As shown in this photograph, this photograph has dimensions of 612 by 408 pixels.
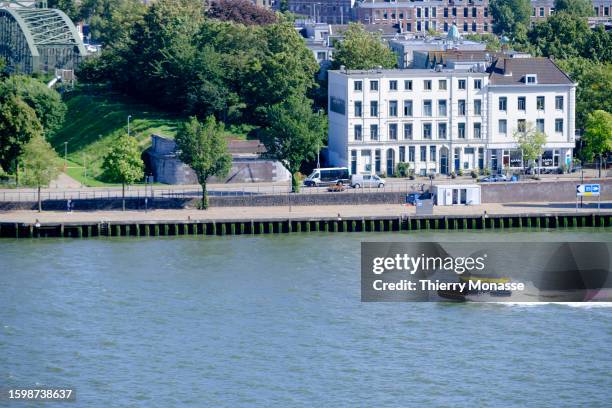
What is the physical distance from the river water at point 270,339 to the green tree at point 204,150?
11.8 meters

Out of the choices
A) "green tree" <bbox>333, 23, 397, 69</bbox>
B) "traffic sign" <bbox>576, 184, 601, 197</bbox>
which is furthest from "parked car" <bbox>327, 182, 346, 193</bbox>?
"green tree" <bbox>333, 23, 397, 69</bbox>

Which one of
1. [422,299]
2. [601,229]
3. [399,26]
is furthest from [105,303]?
[399,26]

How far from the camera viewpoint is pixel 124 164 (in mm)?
83375

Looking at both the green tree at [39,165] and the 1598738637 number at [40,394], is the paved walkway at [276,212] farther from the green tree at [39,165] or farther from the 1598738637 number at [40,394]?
the 1598738637 number at [40,394]

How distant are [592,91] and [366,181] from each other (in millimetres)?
16937

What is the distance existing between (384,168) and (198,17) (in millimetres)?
35279

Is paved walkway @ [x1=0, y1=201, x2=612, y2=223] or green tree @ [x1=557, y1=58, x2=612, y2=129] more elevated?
green tree @ [x1=557, y1=58, x2=612, y2=129]

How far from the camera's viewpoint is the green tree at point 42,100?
10056 centimetres

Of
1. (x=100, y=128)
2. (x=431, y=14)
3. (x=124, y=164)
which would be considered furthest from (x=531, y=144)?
(x=431, y=14)

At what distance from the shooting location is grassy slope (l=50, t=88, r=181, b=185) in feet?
316

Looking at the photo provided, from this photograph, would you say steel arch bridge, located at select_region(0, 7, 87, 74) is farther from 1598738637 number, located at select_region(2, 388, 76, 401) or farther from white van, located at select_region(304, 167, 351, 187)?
1598738637 number, located at select_region(2, 388, 76, 401)

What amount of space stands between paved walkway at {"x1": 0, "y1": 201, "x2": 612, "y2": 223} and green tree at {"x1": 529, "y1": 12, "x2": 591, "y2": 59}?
30798mm

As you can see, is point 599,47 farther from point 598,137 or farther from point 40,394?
point 40,394

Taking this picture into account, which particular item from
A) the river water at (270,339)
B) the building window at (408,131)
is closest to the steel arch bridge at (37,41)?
the building window at (408,131)
